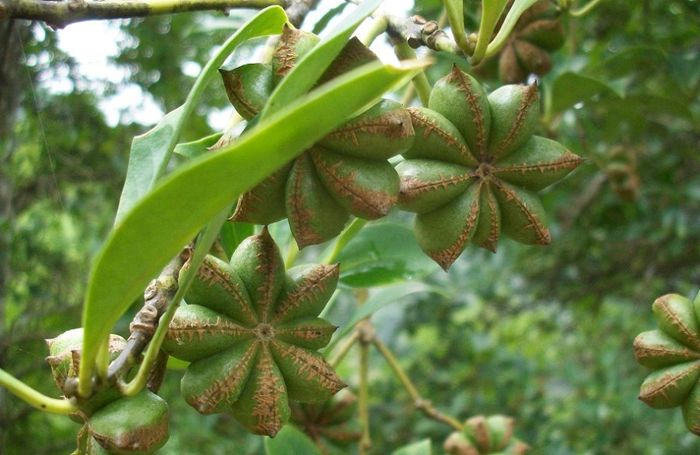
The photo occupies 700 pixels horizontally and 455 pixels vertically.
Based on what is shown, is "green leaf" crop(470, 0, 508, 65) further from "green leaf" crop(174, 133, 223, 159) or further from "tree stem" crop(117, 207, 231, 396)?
"tree stem" crop(117, 207, 231, 396)

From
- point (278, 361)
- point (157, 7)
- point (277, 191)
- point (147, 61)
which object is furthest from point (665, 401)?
point (147, 61)

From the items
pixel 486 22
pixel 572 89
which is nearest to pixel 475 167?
pixel 486 22

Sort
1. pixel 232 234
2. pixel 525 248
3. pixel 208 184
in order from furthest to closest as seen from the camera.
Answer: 1. pixel 525 248
2. pixel 232 234
3. pixel 208 184

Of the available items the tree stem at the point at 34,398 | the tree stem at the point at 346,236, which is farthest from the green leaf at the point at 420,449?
the tree stem at the point at 34,398

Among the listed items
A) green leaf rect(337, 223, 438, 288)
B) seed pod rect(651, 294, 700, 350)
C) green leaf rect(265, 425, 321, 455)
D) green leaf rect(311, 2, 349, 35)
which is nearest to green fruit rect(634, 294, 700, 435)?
seed pod rect(651, 294, 700, 350)

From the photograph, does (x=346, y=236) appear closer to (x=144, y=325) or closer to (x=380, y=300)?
(x=380, y=300)

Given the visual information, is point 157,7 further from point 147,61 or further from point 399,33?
point 147,61

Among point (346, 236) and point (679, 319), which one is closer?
point (679, 319)
